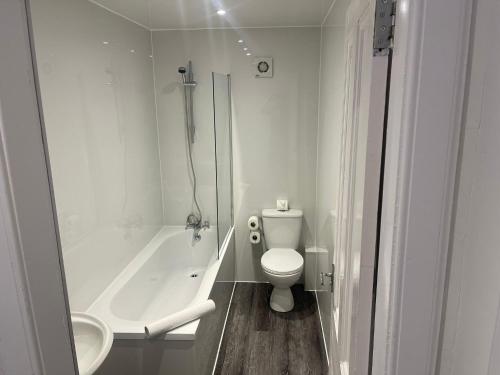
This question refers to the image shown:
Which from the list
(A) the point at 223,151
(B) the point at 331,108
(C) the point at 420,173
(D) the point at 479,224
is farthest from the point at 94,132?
(D) the point at 479,224

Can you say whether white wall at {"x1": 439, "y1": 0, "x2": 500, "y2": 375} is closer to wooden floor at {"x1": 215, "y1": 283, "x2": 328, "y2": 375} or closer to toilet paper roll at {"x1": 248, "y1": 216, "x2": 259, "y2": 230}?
wooden floor at {"x1": 215, "y1": 283, "x2": 328, "y2": 375}

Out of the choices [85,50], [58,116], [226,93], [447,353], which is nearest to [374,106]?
[447,353]

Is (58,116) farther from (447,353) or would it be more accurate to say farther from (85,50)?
(447,353)

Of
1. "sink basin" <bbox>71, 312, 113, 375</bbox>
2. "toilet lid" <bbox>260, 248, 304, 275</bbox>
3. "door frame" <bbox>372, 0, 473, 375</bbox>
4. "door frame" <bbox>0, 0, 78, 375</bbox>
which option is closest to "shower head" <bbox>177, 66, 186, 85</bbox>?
"toilet lid" <bbox>260, 248, 304, 275</bbox>

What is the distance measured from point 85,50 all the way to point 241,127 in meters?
1.49

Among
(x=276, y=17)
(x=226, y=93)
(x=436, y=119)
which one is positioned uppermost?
(x=276, y=17)

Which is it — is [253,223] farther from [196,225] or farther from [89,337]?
[89,337]

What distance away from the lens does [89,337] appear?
147 cm

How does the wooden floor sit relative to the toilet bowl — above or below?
below

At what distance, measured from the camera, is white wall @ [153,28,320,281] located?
2.92m

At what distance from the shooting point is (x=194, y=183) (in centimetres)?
324

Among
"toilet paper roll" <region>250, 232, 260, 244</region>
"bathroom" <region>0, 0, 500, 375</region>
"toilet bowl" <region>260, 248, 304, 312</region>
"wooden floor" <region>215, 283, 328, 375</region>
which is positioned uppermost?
"bathroom" <region>0, 0, 500, 375</region>

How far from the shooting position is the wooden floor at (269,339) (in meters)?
2.29

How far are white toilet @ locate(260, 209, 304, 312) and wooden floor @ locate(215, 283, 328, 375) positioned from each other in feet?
0.49
